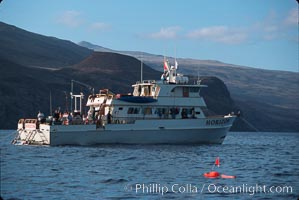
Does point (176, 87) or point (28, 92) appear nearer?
point (176, 87)

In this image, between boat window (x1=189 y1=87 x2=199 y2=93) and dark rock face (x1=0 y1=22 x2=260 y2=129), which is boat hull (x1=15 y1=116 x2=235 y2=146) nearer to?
boat window (x1=189 y1=87 x2=199 y2=93)

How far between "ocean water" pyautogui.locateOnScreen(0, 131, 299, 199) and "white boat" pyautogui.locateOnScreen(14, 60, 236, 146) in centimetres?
319

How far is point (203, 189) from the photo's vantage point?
29000 mm

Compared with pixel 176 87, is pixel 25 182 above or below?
below

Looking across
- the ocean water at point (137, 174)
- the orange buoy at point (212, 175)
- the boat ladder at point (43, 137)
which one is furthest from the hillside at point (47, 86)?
the orange buoy at point (212, 175)

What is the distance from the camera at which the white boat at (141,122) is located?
53.8 meters

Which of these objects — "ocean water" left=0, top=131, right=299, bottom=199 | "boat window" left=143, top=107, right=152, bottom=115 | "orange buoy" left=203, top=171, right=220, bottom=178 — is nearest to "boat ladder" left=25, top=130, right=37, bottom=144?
"ocean water" left=0, top=131, right=299, bottom=199

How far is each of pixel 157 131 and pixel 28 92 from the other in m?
92.8

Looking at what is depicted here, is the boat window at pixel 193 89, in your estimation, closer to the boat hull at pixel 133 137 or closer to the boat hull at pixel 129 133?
the boat hull at pixel 129 133

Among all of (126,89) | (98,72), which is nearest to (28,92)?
(126,89)

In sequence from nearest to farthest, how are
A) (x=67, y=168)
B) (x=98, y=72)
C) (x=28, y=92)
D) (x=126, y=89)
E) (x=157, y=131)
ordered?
(x=67, y=168), (x=157, y=131), (x=28, y=92), (x=126, y=89), (x=98, y=72)

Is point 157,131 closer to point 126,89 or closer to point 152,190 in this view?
point 152,190

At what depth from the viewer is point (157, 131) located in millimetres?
55344

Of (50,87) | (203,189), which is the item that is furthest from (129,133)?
(50,87)
